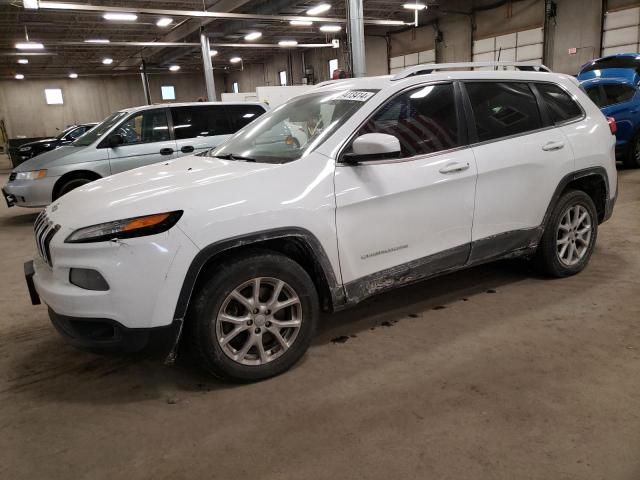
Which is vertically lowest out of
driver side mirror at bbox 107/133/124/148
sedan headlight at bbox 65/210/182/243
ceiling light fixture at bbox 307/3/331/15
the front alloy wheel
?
the front alloy wheel

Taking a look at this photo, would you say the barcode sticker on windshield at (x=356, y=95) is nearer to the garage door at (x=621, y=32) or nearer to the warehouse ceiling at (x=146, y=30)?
the warehouse ceiling at (x=146, y=30)

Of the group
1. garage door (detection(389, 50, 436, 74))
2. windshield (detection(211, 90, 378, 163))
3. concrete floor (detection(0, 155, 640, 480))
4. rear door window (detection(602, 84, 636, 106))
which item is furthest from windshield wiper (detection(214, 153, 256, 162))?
garage door (detection(389, 50, 436, 74))

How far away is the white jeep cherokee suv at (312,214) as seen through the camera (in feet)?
7.77

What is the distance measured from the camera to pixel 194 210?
7.95 ft

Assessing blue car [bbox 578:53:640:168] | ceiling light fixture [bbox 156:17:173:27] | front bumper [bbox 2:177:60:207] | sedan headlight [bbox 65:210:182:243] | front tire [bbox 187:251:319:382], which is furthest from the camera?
ceiling light fixture [bbox 156:17:173:27]

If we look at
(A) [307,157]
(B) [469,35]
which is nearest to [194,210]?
(A) [307,157]

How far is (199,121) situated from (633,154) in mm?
8192

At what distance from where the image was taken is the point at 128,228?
2.33 m

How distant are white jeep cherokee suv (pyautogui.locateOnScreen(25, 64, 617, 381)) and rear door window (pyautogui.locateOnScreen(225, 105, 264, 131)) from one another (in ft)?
14.4

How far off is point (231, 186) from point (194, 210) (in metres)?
0.26

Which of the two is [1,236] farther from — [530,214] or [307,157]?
[530,214]

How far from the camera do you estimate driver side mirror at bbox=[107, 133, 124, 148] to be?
736cm

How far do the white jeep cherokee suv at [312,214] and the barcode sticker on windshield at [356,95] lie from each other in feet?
0.05

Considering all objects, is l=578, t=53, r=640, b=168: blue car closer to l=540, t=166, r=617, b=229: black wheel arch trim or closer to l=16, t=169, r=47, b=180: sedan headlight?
l=540, t=166, r=617, b=229: black wheel arch trim
